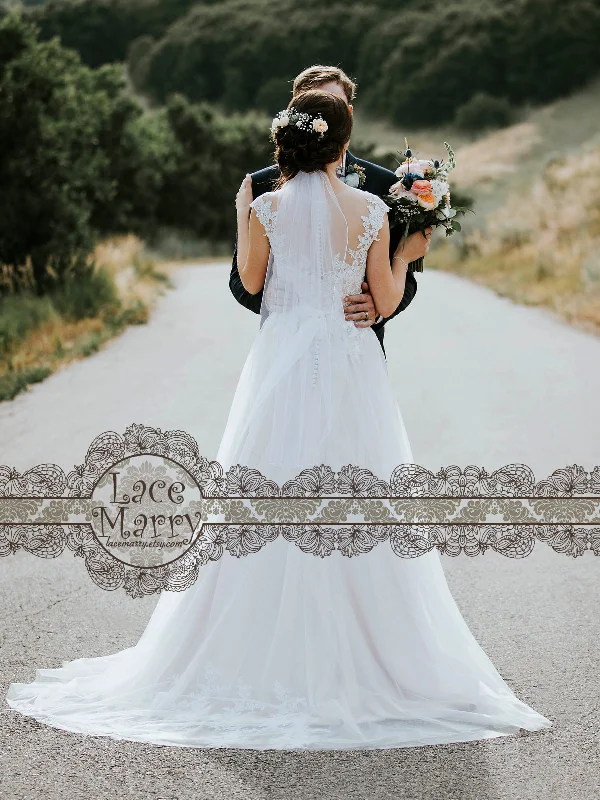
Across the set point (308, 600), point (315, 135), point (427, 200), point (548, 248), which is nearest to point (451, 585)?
point (308, 600)

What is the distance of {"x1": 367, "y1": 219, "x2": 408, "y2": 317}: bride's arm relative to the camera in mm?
4328

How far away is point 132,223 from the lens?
33562mm

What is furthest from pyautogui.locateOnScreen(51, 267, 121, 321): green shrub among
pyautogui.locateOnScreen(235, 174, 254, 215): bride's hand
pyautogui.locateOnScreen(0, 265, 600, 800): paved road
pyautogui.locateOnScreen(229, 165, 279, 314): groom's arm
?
pyautogui.locateOnScreen(235, 174, 254, 215): bride's hand

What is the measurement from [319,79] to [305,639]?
7.03 ft

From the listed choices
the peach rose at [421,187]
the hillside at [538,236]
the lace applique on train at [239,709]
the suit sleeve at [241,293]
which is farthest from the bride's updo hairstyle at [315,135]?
the hillside at [538,236]

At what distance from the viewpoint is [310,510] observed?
168 inches

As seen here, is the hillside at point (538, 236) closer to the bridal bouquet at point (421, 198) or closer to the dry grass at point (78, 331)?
the dry grass at point (78, 331)

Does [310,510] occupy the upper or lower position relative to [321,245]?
lower

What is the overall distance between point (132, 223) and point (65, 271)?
17588mm

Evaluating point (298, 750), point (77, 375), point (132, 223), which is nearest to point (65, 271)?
point (77, 375)

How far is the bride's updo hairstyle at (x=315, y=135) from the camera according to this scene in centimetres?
422

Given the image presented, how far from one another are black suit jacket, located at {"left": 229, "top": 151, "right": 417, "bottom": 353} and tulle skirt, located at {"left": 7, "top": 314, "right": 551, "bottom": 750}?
0.37 m

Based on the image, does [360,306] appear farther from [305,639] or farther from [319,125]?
[305,639]

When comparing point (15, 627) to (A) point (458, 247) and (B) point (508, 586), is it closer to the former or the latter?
(B) point (508, 586)
